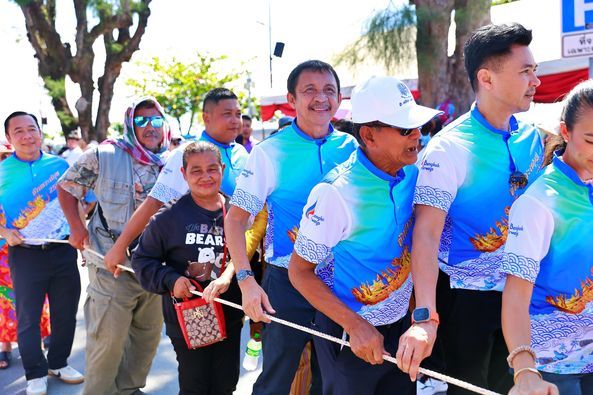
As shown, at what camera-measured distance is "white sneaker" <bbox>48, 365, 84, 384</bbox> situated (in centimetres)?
520

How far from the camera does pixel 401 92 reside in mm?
2562

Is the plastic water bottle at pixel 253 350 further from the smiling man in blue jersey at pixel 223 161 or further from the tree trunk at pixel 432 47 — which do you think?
the tree trunk at pixel 432 47

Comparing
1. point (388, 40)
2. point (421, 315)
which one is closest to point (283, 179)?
point (421, 315)

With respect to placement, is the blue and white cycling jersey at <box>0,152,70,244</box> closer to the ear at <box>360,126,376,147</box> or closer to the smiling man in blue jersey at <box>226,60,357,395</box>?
the smiling man in blue jersey at <box>226,60,357,395</box>

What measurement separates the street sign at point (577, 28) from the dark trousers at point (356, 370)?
3252mm

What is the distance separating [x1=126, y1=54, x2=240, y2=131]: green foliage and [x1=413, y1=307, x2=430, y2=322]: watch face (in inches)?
1555

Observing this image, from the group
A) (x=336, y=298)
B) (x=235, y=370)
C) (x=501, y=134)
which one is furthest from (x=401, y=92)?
(x=235, y=370)

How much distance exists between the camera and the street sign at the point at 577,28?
200 inches

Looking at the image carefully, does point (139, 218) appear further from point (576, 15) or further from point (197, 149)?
point (576, 15)

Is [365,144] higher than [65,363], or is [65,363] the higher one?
[365,144]

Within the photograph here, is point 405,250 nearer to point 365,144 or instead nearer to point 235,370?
point 365,144

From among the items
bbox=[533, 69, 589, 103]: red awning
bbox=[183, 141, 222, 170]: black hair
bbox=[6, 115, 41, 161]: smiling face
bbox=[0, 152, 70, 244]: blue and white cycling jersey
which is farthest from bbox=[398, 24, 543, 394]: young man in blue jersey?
bbox=[533, 69, 589, 103]: red awning

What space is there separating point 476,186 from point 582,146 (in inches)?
21.4

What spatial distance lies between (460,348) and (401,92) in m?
1.16
